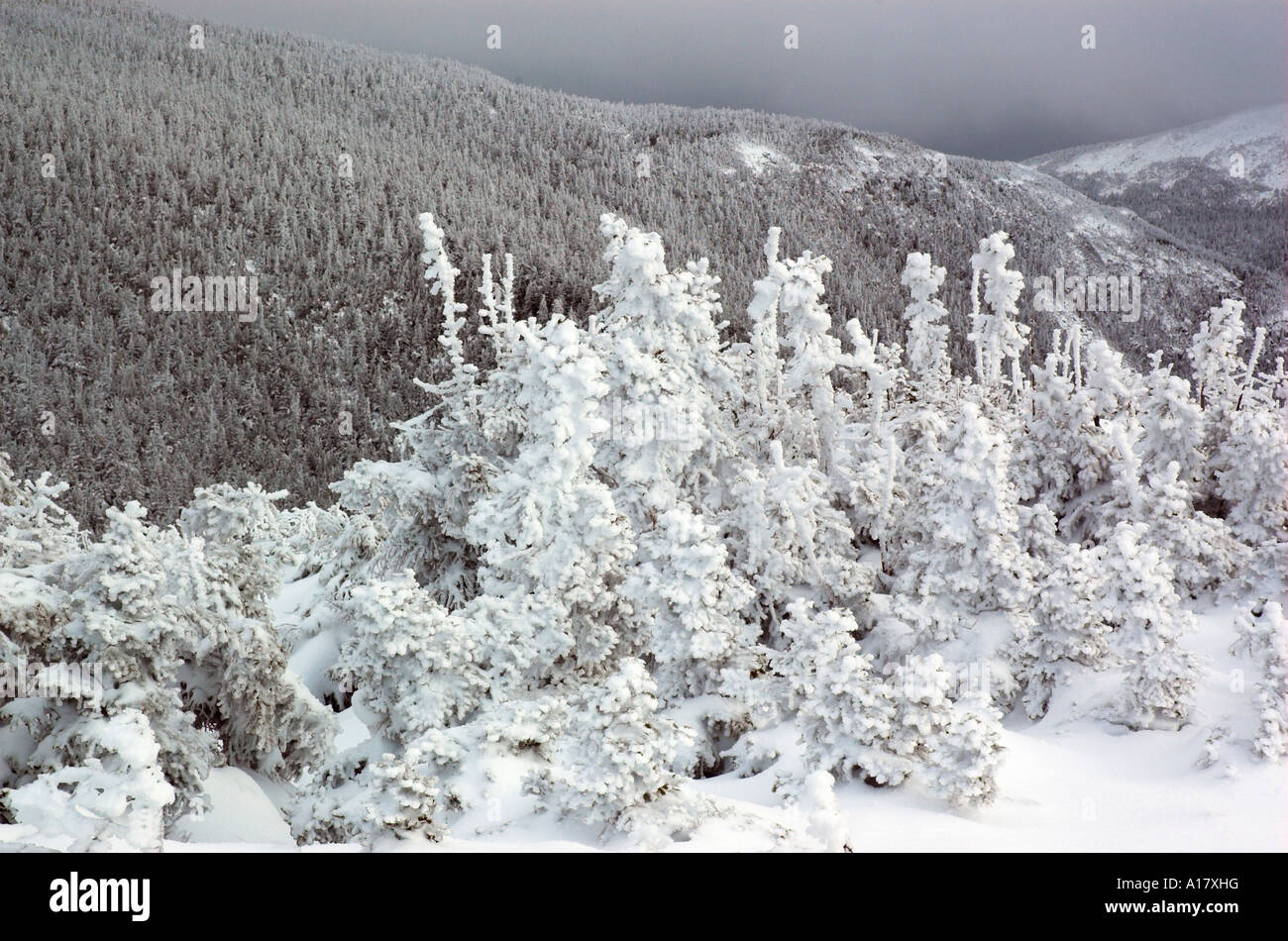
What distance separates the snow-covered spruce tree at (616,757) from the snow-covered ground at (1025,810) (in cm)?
36

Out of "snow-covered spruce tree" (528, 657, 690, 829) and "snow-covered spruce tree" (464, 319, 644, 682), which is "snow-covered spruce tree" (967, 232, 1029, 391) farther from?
"snow-covered spruce tree" (528, 657, 690, 829)

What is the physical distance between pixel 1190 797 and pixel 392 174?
684ft

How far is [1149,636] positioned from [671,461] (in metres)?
10.2

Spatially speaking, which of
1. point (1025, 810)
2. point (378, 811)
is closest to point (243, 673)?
point (378, 811)

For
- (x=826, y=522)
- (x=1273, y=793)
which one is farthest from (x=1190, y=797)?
(x=826, y=522)

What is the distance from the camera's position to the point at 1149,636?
50.6 feet

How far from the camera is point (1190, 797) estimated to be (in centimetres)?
1312

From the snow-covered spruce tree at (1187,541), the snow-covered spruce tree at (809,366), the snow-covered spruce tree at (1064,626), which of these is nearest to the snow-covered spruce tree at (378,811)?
the snow-covered spruce tree at (1064,626)

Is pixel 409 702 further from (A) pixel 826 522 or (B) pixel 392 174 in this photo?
(B) pixel 392 174

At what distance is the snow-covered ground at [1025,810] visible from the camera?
368 inches

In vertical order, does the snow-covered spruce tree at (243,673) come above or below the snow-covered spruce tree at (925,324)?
below

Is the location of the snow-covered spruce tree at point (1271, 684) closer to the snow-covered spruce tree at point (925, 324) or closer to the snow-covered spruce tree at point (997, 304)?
Result: the snow-covered spruce tree at point (925, 324)

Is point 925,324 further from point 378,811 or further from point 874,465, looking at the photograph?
point 378,811

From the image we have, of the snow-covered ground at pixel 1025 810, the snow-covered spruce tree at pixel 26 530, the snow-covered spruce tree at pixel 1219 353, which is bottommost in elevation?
the snow-covered ground at pixel 1025 810
